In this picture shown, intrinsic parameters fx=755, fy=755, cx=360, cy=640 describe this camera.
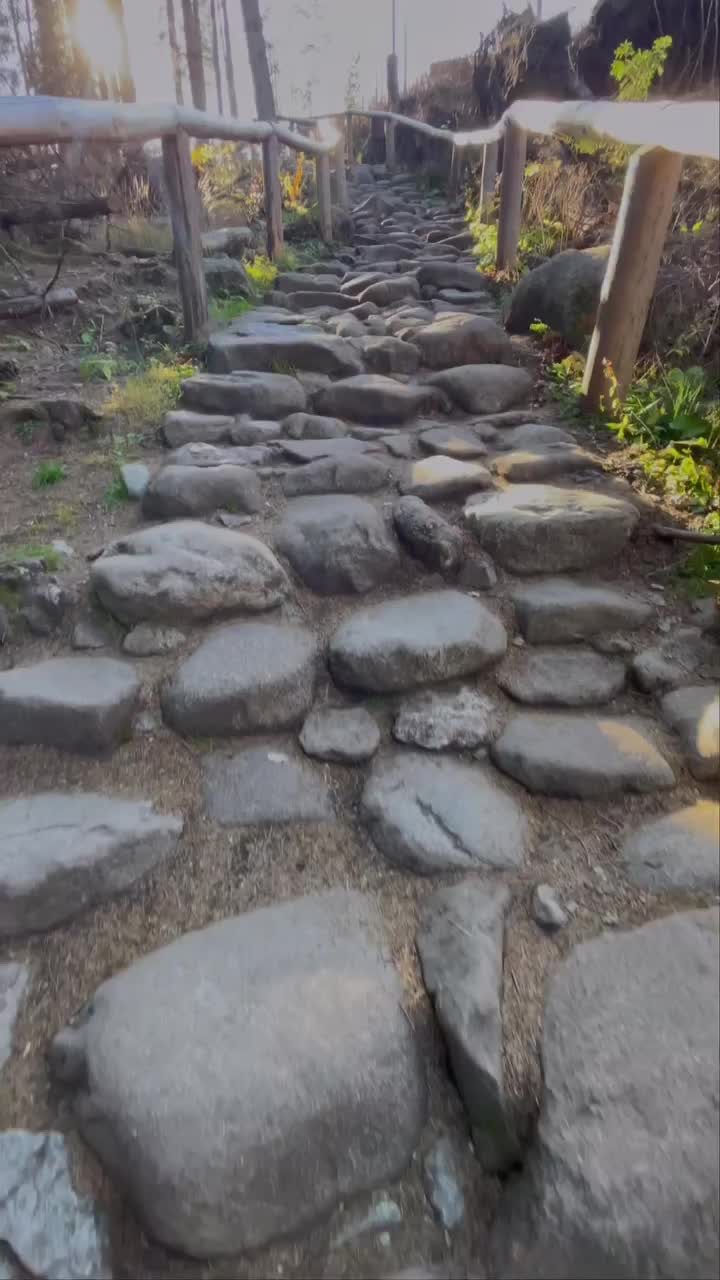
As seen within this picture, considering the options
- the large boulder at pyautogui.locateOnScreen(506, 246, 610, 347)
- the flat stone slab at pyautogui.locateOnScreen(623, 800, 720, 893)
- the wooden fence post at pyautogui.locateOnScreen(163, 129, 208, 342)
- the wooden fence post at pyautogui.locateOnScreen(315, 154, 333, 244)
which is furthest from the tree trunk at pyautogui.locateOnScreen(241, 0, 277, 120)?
the flat stone slab at pyautogui.locateOnScreen(623, 800, 720, 893)

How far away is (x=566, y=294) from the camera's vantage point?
12.3 feet

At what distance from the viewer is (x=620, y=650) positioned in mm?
1953

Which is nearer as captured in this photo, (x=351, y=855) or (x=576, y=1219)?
(x=576, y=1219)

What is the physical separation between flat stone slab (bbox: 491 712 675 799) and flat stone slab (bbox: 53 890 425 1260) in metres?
0.52

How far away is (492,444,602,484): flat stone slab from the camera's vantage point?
8.85ft

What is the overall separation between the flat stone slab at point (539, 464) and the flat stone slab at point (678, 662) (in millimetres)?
941

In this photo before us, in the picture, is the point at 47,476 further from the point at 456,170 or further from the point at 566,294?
the point at 456,170

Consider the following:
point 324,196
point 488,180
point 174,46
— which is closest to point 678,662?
point 488,180

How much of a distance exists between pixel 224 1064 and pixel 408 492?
1874mm

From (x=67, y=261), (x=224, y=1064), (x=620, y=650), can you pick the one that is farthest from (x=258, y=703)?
(x=67, y=261)

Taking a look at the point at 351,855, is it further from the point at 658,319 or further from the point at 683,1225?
the point at 658,319

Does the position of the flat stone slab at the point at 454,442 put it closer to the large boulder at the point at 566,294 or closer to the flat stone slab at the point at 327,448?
the flat stone slab at the point at 327,448

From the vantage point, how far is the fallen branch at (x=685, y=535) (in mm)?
2186

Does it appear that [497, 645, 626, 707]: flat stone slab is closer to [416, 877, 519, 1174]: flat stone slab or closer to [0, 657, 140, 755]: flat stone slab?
[416, 877, 519, 1174]: flat stone slab
